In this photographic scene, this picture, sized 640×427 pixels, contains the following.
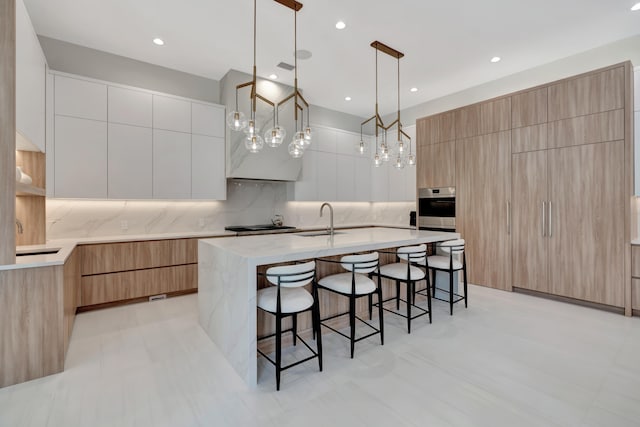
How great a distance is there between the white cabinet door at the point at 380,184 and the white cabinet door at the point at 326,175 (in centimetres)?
A: 107

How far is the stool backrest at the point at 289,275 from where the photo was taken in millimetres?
2088

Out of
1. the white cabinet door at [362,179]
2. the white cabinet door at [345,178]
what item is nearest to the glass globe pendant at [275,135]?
the white cabinet door at [345,178]

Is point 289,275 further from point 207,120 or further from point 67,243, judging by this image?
point 207,120

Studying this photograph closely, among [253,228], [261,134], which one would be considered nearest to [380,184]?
[261,134]

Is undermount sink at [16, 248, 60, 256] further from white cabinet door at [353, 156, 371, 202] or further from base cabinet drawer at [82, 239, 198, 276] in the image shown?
white cabinet door at [353, 156, 371, 202]

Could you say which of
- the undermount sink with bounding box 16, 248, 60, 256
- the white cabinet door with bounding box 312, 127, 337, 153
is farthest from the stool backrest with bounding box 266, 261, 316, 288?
the white cabinet door with bounding box 312, 127, 337, 153

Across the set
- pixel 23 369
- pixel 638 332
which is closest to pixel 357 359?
pixel 23 369

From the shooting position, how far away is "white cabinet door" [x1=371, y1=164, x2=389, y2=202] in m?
6.26

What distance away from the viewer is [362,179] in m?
6.41

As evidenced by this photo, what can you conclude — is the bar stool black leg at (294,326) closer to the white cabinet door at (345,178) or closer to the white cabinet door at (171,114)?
the white cabinet door at (171,114)

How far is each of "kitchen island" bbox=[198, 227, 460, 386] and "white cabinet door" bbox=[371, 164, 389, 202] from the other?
3.21m

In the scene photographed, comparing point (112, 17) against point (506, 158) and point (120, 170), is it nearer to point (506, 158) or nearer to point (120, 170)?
point (120, 170)

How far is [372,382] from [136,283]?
10.2 ft

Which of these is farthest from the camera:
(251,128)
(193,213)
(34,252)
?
(193,213)
